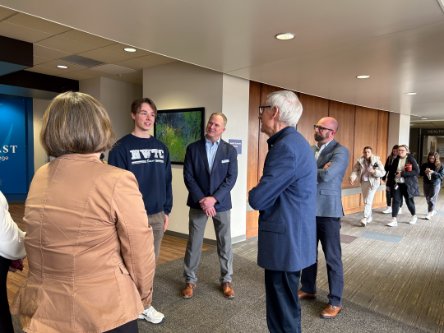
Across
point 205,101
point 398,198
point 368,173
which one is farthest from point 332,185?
point 398,198

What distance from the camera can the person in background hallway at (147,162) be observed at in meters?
2.41

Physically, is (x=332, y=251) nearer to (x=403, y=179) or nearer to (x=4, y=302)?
(x=4, y=302)

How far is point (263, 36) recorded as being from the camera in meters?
3.04

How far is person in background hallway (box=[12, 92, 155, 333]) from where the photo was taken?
3.45 ft

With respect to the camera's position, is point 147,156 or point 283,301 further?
point 147,156

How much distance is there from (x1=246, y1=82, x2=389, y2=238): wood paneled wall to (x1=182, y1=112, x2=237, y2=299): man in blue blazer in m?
2.03

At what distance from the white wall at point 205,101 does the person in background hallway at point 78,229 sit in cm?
368

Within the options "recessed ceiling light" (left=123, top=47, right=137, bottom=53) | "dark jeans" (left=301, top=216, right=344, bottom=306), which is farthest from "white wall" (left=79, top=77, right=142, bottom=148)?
"dark jeans" (left=301, top=216, right=344, bottom=306)

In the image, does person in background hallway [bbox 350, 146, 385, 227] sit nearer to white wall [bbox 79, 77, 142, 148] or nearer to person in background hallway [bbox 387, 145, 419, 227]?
person in background hallway [bbox 387, 145, 419, 227]

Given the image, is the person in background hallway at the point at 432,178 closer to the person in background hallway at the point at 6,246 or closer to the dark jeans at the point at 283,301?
the dark jeans at the point at 283,301

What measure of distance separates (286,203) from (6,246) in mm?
1360

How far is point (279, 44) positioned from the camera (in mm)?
3266

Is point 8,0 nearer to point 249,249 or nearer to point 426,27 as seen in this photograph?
point 426,27

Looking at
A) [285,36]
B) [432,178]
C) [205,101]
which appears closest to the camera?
[285,36]
